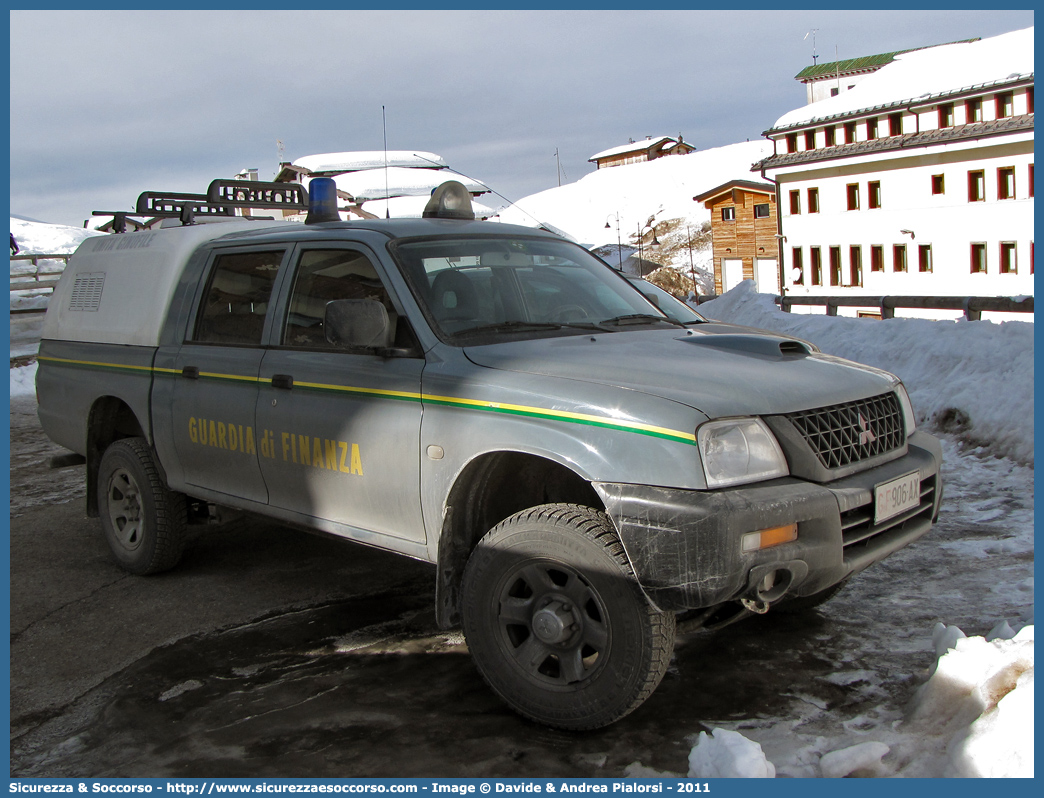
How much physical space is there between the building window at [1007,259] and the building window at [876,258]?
5423mm

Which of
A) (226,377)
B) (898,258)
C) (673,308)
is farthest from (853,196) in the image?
(226,377)

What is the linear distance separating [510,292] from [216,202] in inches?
136

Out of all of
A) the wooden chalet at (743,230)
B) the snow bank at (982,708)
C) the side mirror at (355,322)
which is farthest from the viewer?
the wooden chalet at (743,230)

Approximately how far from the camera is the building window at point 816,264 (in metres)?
42.0

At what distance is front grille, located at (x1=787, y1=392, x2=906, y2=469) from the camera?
322 centimetres

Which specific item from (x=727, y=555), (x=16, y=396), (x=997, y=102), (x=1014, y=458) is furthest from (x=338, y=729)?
(x=997, y=102)

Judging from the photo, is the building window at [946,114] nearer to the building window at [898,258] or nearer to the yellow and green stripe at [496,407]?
the building window at [898,258]

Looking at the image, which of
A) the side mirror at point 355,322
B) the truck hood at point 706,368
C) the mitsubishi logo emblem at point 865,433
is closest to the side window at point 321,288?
the side mirror at point 355,322

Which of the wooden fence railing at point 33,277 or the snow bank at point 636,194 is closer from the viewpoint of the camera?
the wooden fence railing at point 33,277

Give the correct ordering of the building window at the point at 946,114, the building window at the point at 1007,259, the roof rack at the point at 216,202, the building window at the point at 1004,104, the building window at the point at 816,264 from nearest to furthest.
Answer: the roof rack at the point at 216,202 < the building window at the point at 1004,104 < the building window at the point at 1007,259 < the building window at the point at 946,114 < the building window at the point at 816,264

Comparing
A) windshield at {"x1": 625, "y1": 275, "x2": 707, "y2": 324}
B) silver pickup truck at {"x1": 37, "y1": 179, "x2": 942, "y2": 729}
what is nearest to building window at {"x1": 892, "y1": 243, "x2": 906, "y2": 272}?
windshield at {"x1": 625, "y1": 275, "x2": 707, "y2": 324}

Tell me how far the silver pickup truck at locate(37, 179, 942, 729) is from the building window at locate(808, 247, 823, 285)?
39669 mm

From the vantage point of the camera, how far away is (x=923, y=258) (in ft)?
125

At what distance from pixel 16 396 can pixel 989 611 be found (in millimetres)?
13378
